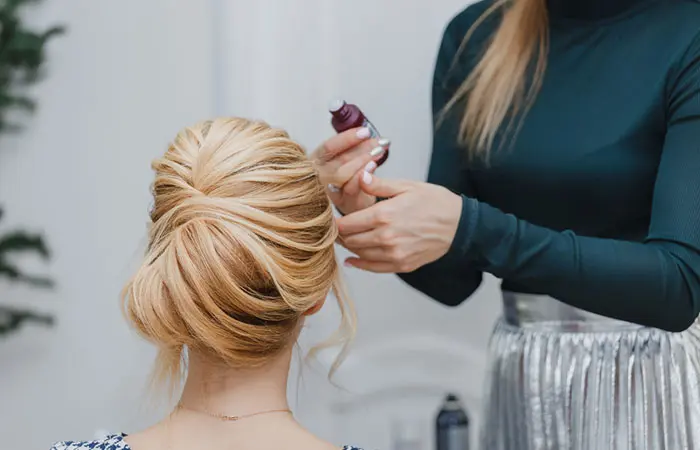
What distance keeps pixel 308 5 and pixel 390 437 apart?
0.83 metres

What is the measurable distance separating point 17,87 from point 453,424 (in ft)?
3.56

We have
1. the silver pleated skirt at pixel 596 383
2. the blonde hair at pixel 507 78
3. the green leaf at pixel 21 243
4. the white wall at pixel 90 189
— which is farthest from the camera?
the white wall at pixel 90 189

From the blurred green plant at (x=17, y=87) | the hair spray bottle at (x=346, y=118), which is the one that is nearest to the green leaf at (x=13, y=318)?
the blurred green plant at (x=17, y=87)

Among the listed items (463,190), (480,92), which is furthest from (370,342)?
(480,92)

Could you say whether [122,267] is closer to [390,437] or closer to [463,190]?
[390,437]

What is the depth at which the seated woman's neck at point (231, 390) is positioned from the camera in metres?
0.92

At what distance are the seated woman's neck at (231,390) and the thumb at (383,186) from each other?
240mm

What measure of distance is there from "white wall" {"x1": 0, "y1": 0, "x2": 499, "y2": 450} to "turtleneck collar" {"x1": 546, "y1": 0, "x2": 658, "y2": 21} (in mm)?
414

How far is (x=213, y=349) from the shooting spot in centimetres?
90

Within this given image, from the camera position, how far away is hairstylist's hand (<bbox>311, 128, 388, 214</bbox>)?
1.08m

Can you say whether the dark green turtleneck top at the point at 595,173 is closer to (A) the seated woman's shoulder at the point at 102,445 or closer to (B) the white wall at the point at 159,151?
(B) the white wall at the point at 159,151

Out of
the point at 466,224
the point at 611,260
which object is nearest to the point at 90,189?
the point at 466,224

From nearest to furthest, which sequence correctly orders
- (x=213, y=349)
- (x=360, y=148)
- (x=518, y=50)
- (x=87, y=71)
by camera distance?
1. (x=213, y=349)
2. (x=360, y=148)
3. (x=518, y=50)
4. (x=87, y=71)

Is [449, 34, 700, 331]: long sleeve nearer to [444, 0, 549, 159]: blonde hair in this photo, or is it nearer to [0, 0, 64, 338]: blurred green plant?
[444, 0, 549, 159]: blonde hair
